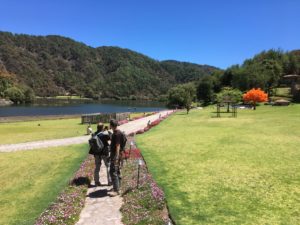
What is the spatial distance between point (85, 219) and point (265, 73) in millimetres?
113223

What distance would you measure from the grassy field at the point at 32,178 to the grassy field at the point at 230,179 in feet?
15.8

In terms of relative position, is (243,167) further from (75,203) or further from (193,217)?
(75,203)

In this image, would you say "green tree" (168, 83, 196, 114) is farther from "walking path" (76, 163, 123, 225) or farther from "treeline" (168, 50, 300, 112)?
"walking path" (76, 163, 123, 225)

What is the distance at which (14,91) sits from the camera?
198250mm

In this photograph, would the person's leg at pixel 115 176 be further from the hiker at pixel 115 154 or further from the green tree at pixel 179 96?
the green tree at pixel 179 96

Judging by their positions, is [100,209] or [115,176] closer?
[100,209]

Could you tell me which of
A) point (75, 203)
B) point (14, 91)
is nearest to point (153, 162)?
point (75, 203)

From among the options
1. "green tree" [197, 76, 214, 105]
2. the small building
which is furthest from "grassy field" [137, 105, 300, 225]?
"green tree" [197, 76, 214, 105]

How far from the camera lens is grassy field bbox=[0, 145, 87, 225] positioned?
43.7ft

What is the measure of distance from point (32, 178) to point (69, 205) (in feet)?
22.2

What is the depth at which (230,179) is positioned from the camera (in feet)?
49.2

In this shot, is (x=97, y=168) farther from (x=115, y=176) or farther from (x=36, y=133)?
(x=36, y=133)

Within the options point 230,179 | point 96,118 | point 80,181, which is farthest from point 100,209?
point 96,118

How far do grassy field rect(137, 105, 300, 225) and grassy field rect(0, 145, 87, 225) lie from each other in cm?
481
